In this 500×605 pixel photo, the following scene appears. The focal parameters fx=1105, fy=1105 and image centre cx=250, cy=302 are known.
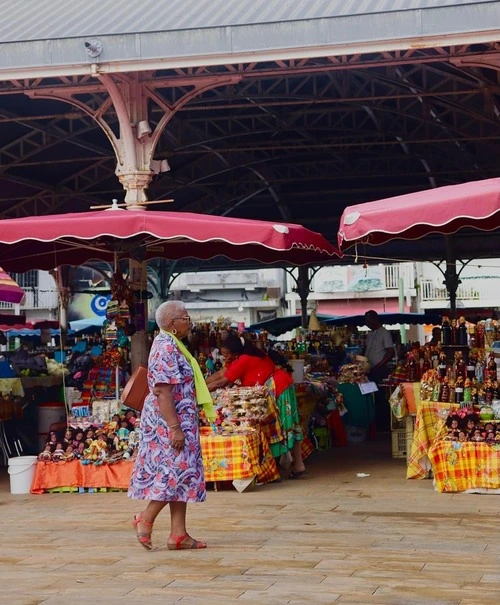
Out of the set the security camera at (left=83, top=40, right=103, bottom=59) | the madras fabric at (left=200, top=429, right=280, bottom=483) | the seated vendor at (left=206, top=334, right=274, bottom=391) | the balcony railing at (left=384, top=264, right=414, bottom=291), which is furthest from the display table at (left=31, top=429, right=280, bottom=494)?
the balcony railing at (left=384, top=264, right=414, bottom=291)

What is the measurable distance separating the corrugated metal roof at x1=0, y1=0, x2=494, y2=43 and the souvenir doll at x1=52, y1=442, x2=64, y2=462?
11.7 ft

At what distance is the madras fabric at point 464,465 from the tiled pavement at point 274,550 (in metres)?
0.12

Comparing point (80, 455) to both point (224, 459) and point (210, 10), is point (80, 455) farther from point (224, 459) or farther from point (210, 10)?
point (210, 10)

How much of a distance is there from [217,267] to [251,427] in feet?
66.5

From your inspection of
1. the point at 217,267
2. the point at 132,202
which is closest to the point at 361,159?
the point at 217,267

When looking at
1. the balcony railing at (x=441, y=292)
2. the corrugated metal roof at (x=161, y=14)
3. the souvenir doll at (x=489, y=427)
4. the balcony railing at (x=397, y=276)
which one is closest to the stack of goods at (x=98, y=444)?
the souvenir doll at (x=489, y=427)

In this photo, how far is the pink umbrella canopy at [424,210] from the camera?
A: 7.44m

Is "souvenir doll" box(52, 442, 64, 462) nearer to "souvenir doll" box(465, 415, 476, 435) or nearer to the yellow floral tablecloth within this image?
the yellow floral tablecloth

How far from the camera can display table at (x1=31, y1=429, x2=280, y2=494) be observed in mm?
8750

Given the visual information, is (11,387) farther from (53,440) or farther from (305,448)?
(305,448)

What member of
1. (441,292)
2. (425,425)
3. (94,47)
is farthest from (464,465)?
(441,292)

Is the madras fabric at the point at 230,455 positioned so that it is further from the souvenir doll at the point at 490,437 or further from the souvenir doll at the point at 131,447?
the souvenir doll at the point at 490,437

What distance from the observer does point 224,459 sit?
8797 mm

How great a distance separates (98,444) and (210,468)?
97cm
